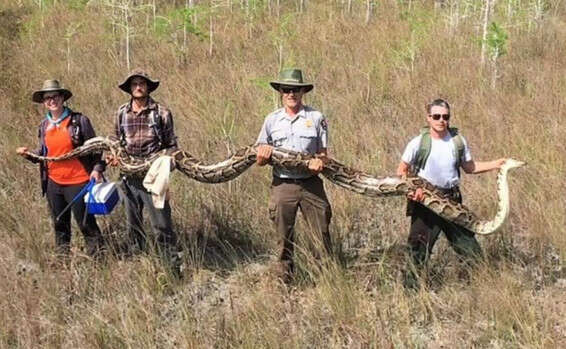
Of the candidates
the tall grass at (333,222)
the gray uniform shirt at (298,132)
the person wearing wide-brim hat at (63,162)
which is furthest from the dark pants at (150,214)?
the gray uniform shirt at (298,132)

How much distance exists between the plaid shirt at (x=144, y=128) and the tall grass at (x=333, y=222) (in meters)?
0.95

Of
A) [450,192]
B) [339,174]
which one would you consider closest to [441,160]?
[450,192]

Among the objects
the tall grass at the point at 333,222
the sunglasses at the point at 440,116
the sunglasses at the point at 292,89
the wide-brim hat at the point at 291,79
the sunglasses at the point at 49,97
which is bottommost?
the tall grass at the point at 333,222

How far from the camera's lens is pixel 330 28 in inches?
473

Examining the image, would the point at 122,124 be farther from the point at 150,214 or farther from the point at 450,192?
the point at 450,192

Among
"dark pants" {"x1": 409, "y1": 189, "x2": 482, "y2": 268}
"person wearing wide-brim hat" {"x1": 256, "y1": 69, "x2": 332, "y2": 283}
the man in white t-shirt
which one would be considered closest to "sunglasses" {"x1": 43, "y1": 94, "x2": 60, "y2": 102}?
"person wearing wide-brim hat" {"x1": 256, "y1": 69, "x2": 332, "y2": 283}

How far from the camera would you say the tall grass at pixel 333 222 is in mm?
3539

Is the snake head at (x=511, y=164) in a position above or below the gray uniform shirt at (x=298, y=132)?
below

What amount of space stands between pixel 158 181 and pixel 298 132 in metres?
1.19

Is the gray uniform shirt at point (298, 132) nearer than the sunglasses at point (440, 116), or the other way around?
the sunglasses at point (440, 116)

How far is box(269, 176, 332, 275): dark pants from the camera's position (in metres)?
4.05

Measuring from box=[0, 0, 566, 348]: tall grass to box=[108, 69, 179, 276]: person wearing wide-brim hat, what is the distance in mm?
247

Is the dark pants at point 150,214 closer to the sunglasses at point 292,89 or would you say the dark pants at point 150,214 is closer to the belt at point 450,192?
the sunglasses at point 292,89

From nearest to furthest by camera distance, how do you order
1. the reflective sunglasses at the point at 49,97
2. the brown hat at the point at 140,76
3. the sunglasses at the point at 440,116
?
the sunglasses at the point at 440,116, the brown hat at the point at 140,76, the reflective sunglasses at the point at 49,97
